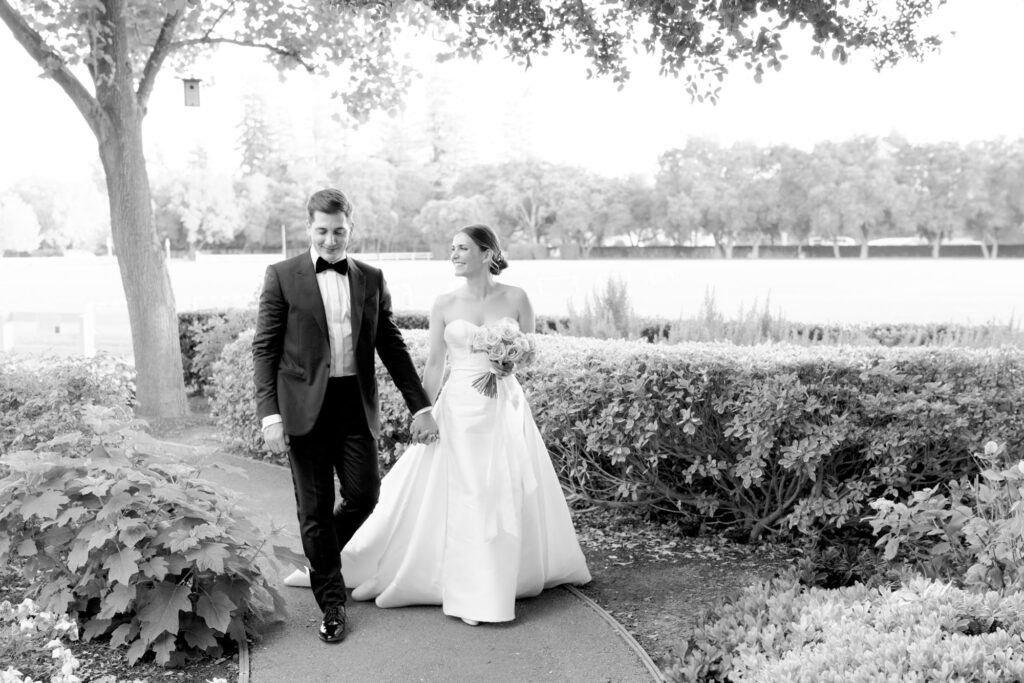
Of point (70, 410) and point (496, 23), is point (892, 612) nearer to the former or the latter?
point (496, 23)

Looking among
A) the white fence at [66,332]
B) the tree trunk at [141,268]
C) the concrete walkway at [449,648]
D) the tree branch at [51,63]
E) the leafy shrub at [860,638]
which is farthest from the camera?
the white fence at [66,332]

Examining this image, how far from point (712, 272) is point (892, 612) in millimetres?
59043

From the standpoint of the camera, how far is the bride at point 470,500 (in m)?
4.81

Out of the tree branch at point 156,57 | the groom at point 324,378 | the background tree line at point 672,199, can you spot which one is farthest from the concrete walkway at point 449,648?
the background tree line at point 672,199

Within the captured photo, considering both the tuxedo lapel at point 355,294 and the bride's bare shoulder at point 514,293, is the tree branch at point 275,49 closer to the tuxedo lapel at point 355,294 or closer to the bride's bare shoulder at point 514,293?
the bride's bare shoulder at point 514,293

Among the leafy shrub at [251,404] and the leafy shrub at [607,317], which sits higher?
the leafy shrub at [607,317]

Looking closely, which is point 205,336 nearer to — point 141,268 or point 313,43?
point 141,268

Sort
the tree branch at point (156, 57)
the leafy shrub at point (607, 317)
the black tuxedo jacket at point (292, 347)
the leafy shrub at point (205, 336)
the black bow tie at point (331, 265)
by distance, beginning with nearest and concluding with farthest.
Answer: the black tuxedo jacket at point (292, 347) → the black bow tie at point (331, 265) → the leafy shrub at point (607, 317) → the tree branch at point (156, 57) → the leafy shrub at point (205, 336)

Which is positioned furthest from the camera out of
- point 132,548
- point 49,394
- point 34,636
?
point 49,394

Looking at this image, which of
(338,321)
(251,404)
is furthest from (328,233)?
(251,404)

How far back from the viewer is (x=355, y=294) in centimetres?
467

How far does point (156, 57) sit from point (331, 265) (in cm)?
861

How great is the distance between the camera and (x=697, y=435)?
5.95 m

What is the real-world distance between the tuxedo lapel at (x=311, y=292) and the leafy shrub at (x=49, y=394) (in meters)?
3.79
